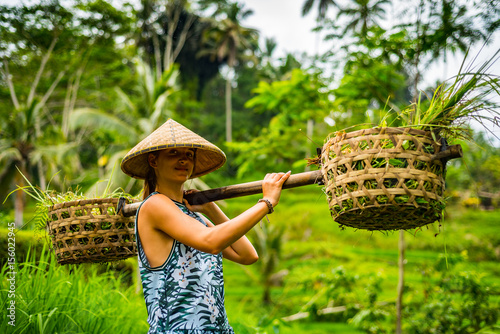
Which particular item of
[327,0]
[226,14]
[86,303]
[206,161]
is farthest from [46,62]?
[327,0]

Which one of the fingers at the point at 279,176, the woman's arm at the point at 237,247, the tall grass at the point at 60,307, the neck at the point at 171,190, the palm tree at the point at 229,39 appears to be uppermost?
the palm tree at the point at 229,39

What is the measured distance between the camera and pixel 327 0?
1095 inches

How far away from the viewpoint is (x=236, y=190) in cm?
175

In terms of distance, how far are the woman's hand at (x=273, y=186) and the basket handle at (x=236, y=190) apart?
0.08ft

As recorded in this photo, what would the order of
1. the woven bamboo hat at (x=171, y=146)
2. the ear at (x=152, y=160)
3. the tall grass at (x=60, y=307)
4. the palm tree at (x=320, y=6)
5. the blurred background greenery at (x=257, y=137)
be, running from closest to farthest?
1. the woven bamboo hat at (x=171, y=146)
2. the ear at (x=152, y=160)
3. the tall grass at (x=60, y=307)
4. the blurred background greenery at (x=257, y=137)
5. the palm tree at (x=320, y=6)

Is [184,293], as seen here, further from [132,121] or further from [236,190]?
[132,121]

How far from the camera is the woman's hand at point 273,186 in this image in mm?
1588

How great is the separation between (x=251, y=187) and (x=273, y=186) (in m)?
0.12

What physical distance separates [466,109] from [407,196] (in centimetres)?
43

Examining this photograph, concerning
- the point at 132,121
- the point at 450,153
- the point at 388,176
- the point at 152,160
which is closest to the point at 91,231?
the point at 152,160

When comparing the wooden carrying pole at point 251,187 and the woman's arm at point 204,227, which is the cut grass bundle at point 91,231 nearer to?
the wooden carrying pole at point 251,187

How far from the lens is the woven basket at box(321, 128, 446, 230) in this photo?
1.43 meters

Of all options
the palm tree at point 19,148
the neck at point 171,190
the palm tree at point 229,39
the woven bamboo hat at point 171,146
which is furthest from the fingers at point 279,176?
the palm tree at point 229,39

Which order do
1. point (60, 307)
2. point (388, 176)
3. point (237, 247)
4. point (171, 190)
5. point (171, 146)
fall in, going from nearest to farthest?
point (388, 176)
point (171, 146)
point (171, 190)
point (237, 247)
point (60, 307)
